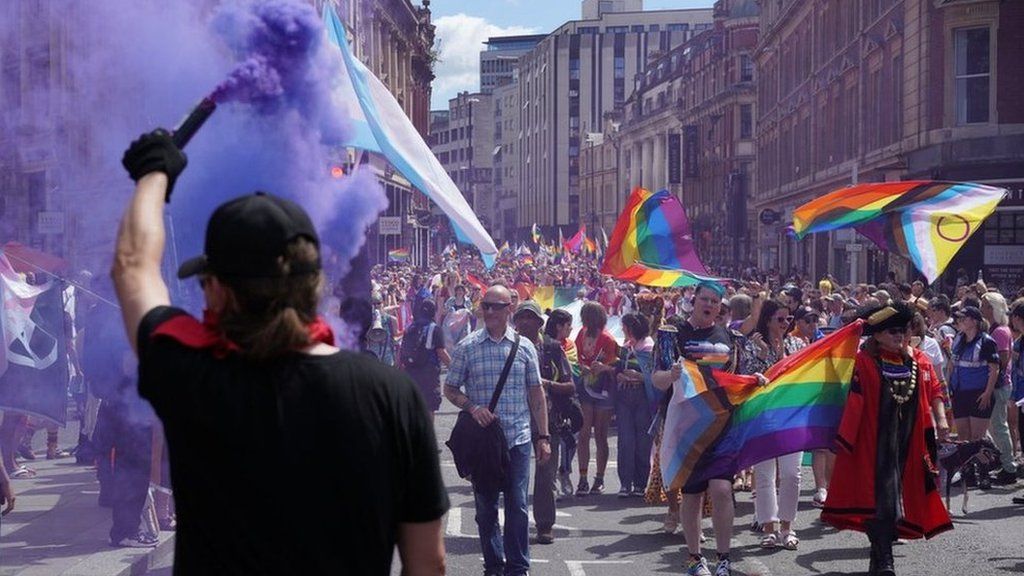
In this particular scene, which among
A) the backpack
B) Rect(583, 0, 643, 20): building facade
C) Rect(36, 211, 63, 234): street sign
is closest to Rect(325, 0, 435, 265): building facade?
the backpack

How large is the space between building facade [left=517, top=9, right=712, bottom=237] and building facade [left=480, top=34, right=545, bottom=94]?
45336 mm

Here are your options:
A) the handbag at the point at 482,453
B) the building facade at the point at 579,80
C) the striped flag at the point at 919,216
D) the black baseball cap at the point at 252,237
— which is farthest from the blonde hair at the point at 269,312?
the building facade at the point at 579,80

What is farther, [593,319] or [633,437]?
[593,319]

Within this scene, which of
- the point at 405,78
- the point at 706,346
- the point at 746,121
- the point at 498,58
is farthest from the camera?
the point at 498,58

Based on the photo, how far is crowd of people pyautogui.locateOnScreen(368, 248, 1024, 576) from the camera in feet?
24.9

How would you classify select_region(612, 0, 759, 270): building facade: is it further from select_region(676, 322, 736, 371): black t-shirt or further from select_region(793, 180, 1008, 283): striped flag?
select_region(676, 322, 736, 371): black t-shirt

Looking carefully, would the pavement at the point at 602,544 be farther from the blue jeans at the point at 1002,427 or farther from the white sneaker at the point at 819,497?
the blue jeans at the point at 1002,427

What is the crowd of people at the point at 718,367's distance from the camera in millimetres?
7594

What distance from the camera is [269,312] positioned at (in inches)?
93.1

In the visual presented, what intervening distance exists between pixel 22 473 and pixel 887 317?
728 cm

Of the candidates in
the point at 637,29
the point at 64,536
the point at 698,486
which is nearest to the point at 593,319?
the point at 698,486

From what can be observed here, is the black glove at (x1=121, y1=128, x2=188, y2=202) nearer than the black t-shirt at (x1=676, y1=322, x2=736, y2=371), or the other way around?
the black glove at (x1=121, y1=128, x2=188, y2=202)

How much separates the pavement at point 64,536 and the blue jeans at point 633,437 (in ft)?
13.0

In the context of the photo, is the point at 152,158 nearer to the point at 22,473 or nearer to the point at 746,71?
the point at 22,473
